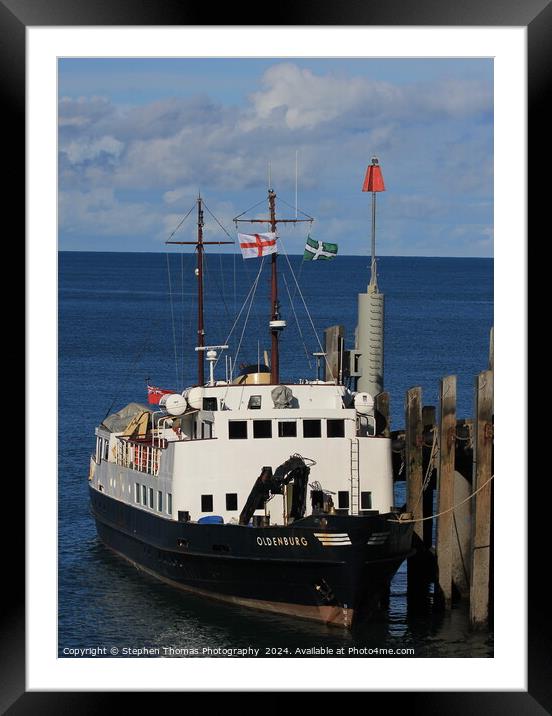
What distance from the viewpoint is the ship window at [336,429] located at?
117ft

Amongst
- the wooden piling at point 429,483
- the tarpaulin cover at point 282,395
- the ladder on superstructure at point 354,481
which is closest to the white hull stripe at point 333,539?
the ladder on superstructure at point 354,481

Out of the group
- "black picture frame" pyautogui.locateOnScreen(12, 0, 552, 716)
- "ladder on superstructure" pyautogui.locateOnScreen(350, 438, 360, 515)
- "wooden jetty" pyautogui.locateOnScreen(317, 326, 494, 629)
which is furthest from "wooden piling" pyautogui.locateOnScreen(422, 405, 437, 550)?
"black picture frame" pyautogui.locateOnScreen(12, 0, 552, 716)

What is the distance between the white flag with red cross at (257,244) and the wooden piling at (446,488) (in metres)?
5.64

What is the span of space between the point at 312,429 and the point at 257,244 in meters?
4.81

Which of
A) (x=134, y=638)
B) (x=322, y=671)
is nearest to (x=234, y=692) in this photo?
(x=322, y=671)

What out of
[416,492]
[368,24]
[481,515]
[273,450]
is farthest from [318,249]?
[368,24]

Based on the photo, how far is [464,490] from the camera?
36.1m

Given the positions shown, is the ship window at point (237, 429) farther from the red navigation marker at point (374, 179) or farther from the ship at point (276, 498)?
the red navigation marker at point (374, 179)

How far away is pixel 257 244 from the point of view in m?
36.4

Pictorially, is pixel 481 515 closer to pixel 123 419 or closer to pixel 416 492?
pixel 416 492

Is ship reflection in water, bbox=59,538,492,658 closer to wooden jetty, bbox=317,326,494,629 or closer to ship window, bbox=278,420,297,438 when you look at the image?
wooden jetty, bbox=317,326,494,629
